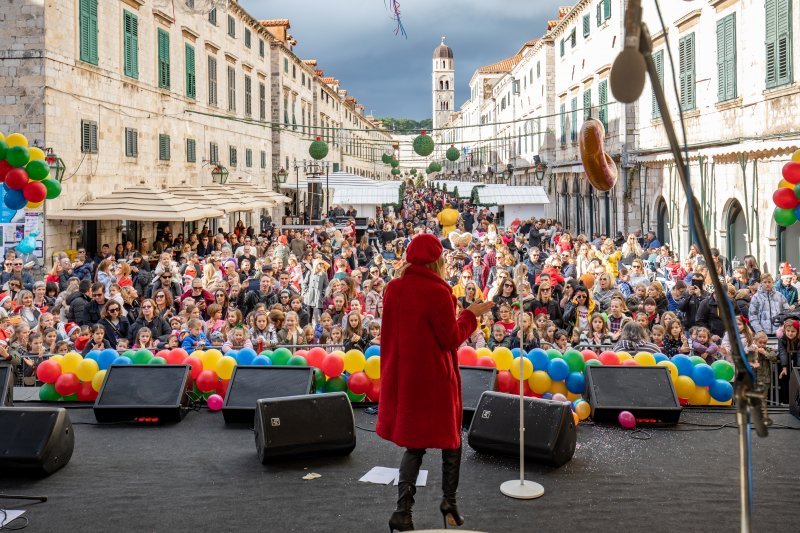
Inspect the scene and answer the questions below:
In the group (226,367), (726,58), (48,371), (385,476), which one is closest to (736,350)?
(385,476)

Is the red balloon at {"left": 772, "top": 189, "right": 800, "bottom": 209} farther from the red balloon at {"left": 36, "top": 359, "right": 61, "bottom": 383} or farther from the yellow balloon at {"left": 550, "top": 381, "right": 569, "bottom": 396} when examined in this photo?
the red balloon at {"left": 36, "top": 359, "right": 61, "bottom": 383}

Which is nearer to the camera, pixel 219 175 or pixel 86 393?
pixel 86 393

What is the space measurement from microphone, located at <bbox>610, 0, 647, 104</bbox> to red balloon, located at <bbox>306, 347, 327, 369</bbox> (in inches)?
196

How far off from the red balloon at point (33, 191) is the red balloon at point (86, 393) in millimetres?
3392

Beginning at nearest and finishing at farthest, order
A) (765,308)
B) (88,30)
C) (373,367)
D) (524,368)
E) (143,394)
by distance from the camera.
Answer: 1. (143,394)
2. (524,368)
3. (373,367)
4. (765,308)
5. (88,30)

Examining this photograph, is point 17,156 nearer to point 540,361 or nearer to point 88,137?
point 540,361

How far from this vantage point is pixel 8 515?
4.88m

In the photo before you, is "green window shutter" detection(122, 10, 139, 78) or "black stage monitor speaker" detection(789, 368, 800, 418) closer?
"black stage monitor speaker" detection(789, 368, 800, 418)

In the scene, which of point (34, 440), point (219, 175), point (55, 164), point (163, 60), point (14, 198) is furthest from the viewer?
point (219, 175)

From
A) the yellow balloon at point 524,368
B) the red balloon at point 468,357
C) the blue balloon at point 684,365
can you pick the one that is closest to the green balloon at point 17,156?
the red balloon at point 468,357

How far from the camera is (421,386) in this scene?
4.67 metres

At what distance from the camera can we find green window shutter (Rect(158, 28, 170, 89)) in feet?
70.5

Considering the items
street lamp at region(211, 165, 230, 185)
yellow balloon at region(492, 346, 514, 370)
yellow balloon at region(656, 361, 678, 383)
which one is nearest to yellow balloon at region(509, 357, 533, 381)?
yellow balloon at region(492, 346, 514, 370)

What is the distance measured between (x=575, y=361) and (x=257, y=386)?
3.17m
